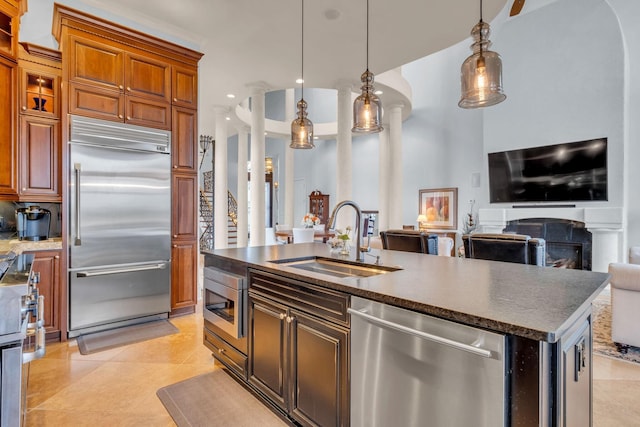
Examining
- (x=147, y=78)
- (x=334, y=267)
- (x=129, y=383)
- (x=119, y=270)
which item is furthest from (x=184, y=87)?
(x=129, y=383)

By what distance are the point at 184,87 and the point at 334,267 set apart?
2.95 metres

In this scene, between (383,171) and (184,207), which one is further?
(383,171)

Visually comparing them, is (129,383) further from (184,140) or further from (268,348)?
(184,140)

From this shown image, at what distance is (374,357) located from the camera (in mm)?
1373

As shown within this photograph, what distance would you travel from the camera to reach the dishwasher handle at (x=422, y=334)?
1.03m

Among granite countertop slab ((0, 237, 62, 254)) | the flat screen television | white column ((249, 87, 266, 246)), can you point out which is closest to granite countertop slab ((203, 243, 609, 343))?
granite countertop slab ((0, 237, 62, 254))

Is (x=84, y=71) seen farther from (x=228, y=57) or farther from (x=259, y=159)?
(x=259, y=159)

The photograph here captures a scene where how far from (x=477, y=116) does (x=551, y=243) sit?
3.27 meters

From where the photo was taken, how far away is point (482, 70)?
213cm

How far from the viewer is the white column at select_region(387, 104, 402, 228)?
23.6 ft

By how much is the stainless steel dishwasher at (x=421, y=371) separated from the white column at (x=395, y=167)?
6.10 m

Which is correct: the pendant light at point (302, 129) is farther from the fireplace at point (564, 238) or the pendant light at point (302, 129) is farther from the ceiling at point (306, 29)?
the fireplace at point (564, 238)

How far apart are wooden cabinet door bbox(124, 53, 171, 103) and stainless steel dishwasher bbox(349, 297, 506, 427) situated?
134 inches

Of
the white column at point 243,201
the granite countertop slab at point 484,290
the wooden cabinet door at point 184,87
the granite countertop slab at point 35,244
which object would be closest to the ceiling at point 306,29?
the wooden cabinet door at point 184,87
